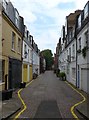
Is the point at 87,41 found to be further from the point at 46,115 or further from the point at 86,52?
the point at 46,115

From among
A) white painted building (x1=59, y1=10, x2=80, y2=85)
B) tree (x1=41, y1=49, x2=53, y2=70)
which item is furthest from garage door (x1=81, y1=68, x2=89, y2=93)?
tree (x1=41, y1=49, x2=53, y2=70)

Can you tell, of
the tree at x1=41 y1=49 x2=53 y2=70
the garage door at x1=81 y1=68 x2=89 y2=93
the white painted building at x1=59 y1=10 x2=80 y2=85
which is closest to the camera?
the garage door at x1=81 y1=68 x2=89 y2=93

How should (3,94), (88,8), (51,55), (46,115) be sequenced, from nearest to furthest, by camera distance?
(46,115) < (3,94) < (88,8) < (51,55)

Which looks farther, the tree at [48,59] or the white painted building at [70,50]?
the tree at [48,59]

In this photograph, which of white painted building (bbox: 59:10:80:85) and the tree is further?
the tree

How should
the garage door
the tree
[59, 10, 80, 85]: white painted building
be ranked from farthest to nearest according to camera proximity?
the tree
[59, 10, 80, 85]: white painted building
the garage door

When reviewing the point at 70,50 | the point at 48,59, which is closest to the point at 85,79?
the point at 70,50

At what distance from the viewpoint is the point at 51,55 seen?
132 metres

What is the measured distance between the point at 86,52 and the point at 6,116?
11288 millimetres

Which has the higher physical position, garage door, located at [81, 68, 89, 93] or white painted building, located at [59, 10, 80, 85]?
white painted building, located at [59, 10, 80, 85]

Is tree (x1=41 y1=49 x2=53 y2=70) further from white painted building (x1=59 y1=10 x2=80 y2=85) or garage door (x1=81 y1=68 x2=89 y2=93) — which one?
garage door (x1=81 y1=68 x2=89 y2=93)

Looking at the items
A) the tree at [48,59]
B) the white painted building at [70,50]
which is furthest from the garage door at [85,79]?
the tree at [48,59]

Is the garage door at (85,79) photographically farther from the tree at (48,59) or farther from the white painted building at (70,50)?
the tree at (48,59)

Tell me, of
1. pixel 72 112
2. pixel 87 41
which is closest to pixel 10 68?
pixel 87 41
